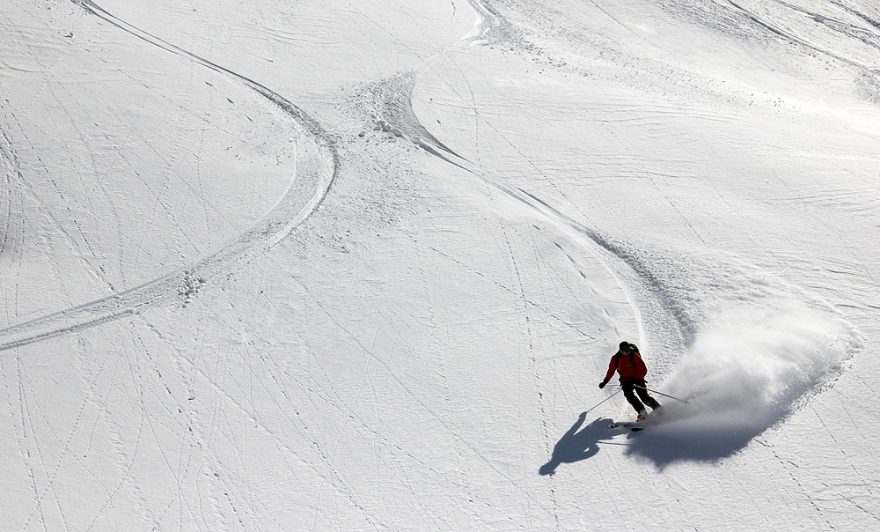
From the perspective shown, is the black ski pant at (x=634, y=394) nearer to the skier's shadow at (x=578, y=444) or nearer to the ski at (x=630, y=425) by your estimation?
the ski at (x=630, y=425)

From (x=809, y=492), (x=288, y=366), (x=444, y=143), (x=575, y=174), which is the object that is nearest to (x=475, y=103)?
(x=444, y=143)

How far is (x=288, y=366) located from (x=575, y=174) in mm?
7316

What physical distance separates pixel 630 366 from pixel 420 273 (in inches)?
178

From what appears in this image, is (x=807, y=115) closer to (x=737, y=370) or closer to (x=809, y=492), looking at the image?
(x=737, y=370)

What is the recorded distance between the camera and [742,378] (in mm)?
11281

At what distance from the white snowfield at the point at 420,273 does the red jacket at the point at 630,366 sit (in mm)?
718

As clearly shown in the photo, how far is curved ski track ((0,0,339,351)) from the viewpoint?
13.4 metres

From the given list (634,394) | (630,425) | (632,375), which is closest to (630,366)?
(632,375)

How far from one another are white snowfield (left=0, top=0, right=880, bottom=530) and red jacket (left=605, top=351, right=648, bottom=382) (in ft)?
2.36

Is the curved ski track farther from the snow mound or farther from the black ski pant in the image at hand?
the snow mound

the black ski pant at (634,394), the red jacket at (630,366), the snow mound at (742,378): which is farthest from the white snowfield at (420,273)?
the red jacket at (630,366)

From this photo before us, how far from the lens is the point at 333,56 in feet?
67.6

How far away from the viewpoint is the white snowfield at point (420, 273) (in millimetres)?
10602

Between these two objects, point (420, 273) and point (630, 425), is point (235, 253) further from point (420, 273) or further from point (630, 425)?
point (630, 425)
